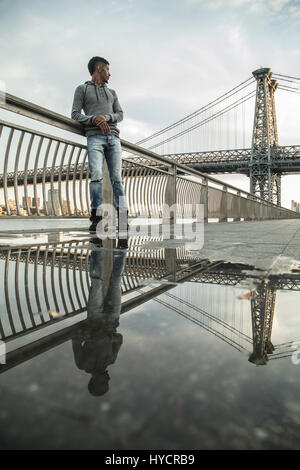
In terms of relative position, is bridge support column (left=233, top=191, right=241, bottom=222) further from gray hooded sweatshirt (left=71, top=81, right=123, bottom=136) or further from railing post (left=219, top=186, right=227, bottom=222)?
gray hooded sweatshirt (left=71, top=81, right=123, bottom=136)

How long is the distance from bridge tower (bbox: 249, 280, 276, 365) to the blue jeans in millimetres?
2438

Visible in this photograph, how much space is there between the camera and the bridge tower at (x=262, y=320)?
0.43m

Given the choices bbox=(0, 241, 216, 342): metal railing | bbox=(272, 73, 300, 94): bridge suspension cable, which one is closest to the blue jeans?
bbox=(0, 241, 216, 342): metal railing

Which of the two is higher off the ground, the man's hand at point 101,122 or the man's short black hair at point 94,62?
the man's short black hair at point 94,62

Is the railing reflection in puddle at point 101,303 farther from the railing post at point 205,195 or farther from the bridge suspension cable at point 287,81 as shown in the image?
the bridge suspension cable at point 287,81

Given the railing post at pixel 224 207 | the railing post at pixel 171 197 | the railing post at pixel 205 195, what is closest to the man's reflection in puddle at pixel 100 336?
the railing post at pixel 171 197

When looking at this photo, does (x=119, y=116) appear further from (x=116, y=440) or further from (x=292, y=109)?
(x=292, y=109)

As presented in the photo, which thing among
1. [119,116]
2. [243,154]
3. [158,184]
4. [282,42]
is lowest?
[158,184]

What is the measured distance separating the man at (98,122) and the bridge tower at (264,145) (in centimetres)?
3314

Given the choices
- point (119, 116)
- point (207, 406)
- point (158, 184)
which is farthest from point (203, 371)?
point (158, 184)

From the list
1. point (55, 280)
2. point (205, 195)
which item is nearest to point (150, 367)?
point (55, 280)

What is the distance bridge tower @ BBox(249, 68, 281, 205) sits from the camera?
34531mm

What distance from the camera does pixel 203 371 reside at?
38 cm
